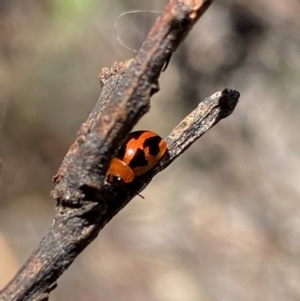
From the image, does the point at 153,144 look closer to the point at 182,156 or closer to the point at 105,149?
the point at 105,149

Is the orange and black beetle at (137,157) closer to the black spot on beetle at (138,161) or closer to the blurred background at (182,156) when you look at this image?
the black spot on beetle at (138,161)

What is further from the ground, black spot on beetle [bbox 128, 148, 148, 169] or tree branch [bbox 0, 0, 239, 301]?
black spot on beetle [bbox 128, 148, 148, 169]

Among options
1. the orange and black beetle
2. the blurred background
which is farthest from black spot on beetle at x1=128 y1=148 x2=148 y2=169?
the blurred background

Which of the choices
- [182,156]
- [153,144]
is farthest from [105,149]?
[182,156]

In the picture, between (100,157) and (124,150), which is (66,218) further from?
(124,150)

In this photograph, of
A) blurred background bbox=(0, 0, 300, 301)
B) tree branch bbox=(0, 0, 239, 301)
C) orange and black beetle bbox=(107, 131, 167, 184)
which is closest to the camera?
tree branch bbox=(0, 0, 239, 301)

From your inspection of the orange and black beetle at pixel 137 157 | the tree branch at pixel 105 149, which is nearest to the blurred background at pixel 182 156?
the orange and black beetle at pixel 137 157

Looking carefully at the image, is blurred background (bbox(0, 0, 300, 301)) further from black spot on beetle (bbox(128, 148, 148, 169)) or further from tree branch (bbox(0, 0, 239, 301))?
tree branch (bbox(0, 0, 239, 301))
